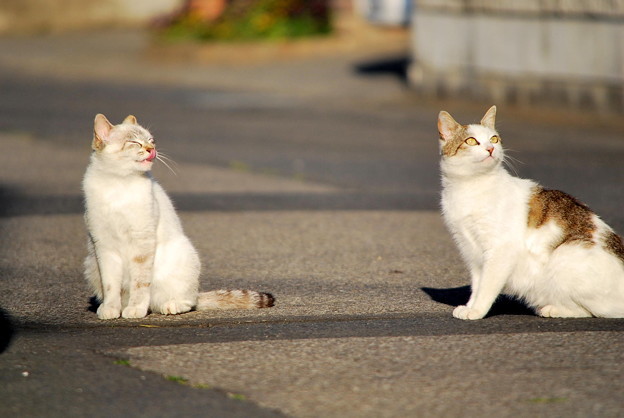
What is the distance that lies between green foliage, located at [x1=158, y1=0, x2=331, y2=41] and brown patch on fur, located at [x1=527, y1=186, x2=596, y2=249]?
20923 mm

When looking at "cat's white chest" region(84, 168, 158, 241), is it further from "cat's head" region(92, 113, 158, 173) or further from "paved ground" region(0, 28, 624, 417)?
"paved ground" region(0, 28, 624, 417)

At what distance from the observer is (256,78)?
23141mm

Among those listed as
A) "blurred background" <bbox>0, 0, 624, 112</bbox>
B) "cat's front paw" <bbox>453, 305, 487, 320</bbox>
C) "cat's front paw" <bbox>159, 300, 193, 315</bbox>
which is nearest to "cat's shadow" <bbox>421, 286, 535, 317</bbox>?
"cat's front paw" <bbox>453, 305, 487, 320</bbox>

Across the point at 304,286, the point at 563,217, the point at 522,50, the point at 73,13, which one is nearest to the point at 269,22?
the point at 522,50

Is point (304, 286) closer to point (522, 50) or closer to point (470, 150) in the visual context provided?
point (470, 150)

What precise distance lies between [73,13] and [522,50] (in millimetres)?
23204

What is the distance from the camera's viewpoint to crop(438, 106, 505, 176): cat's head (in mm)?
5879

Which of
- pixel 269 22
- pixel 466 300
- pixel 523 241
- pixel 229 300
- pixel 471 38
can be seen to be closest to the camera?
pixel 523 241

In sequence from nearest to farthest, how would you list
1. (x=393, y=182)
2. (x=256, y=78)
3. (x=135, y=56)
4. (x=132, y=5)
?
(x=393, y=182) < (x=256, y=78) < (x=135, y=56) < (x=132, y=5)

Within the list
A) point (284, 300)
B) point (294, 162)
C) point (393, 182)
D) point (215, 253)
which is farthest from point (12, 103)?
point (284, 300)

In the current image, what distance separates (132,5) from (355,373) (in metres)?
33.9

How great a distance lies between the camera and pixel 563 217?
19.1 ft

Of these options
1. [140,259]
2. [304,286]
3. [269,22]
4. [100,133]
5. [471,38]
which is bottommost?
[304,286]

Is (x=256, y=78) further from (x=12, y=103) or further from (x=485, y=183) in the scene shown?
(x=485, y=183)
